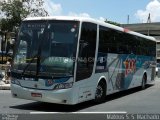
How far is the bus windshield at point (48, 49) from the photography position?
13500 millimetres

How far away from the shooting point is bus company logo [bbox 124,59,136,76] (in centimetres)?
1936

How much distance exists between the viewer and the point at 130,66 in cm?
2008

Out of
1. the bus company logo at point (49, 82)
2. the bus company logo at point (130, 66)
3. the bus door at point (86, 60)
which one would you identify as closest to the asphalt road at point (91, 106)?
the bus door at point (86, 60)

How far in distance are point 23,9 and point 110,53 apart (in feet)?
101

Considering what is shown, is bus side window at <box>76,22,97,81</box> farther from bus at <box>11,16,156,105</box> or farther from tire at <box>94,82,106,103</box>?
tire at <box>94,82,106,103</box>

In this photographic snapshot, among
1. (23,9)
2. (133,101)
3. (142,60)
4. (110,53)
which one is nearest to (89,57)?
(110,53)

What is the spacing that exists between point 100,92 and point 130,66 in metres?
4.52

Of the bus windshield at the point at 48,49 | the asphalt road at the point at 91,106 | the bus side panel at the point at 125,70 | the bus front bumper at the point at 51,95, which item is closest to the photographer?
the bus front bumper at the point at 51,95

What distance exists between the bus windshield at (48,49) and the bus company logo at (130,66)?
5872 millimetres

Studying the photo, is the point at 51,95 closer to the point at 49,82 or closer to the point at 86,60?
the point at 49,82

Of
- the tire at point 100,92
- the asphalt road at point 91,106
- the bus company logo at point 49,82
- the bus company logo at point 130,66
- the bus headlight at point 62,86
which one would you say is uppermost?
the bus company logo at point 130,66

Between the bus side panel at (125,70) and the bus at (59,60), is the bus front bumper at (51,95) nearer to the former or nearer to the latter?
the bus at (59,60)

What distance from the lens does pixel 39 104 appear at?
15570 millimetres

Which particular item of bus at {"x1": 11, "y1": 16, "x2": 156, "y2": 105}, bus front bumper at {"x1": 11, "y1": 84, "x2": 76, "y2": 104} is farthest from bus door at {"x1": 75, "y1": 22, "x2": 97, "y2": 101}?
bus front bumper at {"x1": 11, "y1": 84, "x2": 76, "y2": 104}
